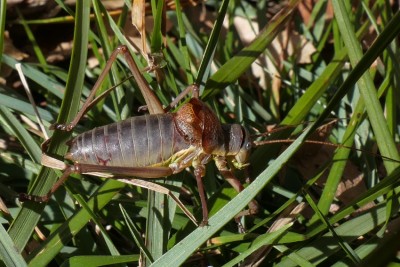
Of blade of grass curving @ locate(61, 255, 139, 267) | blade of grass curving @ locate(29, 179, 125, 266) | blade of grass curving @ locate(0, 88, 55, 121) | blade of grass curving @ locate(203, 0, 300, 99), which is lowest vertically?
blade of grass curving @ locate(61, 255, 139, 267)

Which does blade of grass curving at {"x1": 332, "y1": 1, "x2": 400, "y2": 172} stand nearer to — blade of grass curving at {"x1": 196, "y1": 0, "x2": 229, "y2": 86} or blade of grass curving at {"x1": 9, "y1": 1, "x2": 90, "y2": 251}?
blade of grass curving at {"x1": 196, "y1": 0, "x2": 229, "y2": 86}

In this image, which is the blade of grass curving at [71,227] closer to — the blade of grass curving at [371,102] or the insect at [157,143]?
the insect at [157,143]

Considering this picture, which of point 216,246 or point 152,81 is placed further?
point 152,81

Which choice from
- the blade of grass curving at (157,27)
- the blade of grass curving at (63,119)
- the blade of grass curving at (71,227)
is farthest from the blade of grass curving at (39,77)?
the blade of grass curving at (71,227)

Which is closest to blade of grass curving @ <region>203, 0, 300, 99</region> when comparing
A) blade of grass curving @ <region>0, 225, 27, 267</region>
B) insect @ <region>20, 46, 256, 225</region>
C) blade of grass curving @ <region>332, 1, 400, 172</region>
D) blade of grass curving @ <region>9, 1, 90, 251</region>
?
insect @ <region>20, 46, 256, 225</region>

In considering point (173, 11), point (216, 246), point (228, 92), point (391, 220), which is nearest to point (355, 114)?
point (391, 220)

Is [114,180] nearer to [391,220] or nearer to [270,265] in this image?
[270,265]

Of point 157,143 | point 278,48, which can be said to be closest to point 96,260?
point 157,143
